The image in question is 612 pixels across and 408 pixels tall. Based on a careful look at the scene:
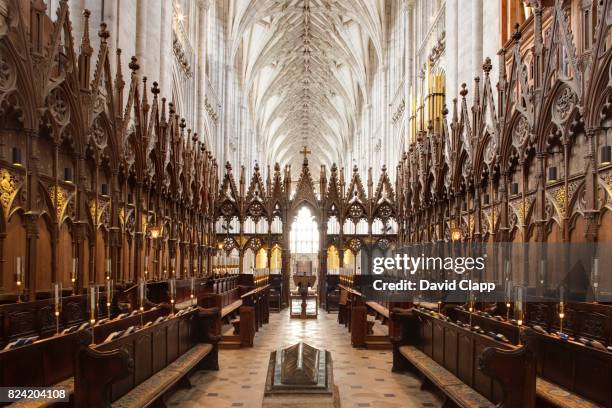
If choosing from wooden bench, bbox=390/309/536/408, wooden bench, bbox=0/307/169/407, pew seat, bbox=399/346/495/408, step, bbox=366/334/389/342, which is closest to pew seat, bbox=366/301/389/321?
step, bbox=366/334/389/342

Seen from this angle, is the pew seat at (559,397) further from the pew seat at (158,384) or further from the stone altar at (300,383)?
the pew seat at (158,384)

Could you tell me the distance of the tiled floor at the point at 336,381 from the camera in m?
8.31

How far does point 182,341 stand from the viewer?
9.55 metres

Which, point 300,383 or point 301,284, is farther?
point 301,284

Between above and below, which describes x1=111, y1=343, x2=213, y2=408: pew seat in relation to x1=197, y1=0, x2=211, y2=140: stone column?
below

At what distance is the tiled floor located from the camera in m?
8.31

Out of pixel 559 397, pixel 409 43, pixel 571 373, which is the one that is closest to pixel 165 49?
pixel 409 43

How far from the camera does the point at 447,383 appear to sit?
7.42 m

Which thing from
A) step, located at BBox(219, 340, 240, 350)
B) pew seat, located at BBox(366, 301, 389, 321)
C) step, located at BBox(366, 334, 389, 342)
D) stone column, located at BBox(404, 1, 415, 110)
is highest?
stone column, located at BBox(404, 1, 415, 110)

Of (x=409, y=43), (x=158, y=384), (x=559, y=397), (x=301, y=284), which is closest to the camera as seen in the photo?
(x=559, y=397)

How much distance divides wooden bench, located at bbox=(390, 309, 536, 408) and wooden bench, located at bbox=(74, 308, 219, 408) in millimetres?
3314

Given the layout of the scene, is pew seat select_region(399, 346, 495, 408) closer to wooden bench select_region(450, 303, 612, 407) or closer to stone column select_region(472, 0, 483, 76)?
wooden bench select_region(450, 303, 612, 407)

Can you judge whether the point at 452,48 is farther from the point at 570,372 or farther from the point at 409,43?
the point at 570,372

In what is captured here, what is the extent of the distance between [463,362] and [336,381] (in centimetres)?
280
